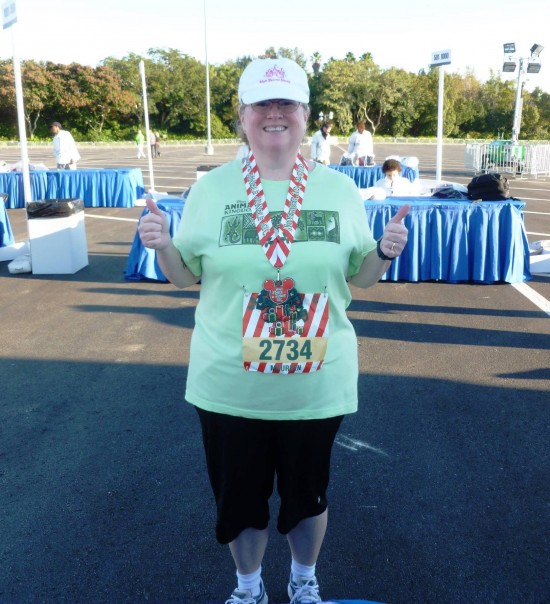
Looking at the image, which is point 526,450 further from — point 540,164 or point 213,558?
point 540,164

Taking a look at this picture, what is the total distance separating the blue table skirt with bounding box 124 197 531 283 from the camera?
816 centimetres

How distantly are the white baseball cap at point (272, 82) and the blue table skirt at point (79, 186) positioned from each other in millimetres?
13916

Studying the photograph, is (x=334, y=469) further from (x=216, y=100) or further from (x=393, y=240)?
(x=216, y=100)

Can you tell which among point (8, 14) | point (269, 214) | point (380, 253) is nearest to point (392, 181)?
point (8, 14)

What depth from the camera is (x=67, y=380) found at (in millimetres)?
4957

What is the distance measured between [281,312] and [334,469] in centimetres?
182

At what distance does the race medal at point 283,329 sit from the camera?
2023 mm

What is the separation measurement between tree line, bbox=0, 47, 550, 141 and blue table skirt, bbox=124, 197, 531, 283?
184 ft

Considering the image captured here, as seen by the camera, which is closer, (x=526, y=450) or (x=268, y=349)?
(x=268, y=349)

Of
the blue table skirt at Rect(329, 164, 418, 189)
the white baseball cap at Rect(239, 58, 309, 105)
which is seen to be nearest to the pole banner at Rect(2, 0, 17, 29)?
the white baseball cap at Rect(239, 58, 309, 105)

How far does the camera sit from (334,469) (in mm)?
3580

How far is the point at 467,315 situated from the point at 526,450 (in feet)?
10.3

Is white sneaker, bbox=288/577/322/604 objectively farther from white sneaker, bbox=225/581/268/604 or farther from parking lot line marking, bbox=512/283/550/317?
parking lot line marking, bbox=512/283/550/317

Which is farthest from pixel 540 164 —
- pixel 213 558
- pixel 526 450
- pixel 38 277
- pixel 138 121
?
pixel 138 121
